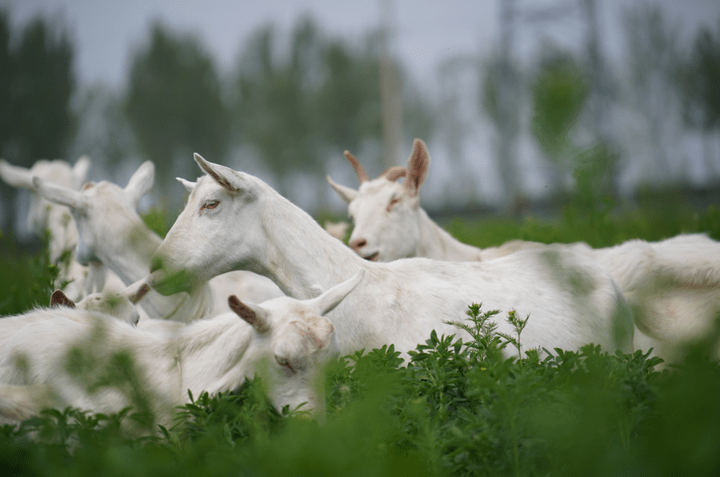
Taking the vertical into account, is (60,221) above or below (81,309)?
below

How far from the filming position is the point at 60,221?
657 centimetres

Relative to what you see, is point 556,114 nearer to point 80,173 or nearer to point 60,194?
point 60,194

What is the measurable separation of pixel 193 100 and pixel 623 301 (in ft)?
116

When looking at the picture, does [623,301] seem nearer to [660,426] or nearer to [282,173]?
[660,426]

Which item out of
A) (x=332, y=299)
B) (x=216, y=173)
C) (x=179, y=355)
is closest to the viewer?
(x=332, y=299)

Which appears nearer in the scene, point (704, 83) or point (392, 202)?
point (704, 83)

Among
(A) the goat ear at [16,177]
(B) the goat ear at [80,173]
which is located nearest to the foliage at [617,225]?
(A) the goat ear at [16,177]

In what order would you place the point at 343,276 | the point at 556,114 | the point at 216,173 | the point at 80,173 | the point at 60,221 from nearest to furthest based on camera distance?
the point at 556,114
the point at 216,173
the point at 343,276
the point at 60,221
the point at 80,173

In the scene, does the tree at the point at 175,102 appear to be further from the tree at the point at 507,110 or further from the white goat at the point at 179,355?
the tree at the point at 507,110

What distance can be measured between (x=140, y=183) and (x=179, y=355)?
2700 millimetres

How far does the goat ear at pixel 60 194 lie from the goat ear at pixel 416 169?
2.85 metres

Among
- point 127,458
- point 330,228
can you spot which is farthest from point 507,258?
point 330,228

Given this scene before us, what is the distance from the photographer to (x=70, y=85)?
24.7m

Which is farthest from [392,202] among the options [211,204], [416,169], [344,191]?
[211,204]
